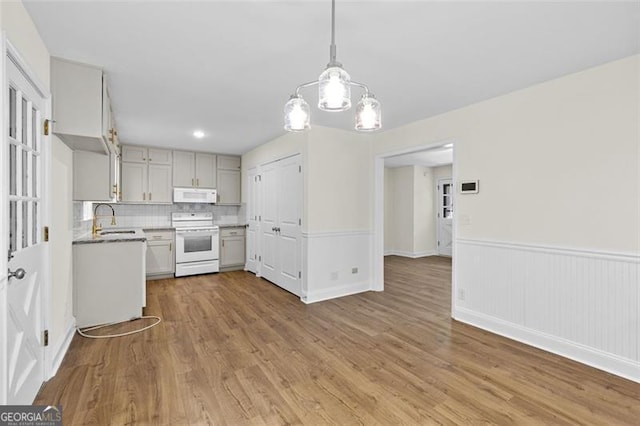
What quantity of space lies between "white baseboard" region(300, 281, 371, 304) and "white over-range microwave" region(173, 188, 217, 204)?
118 inches

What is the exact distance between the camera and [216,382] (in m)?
2.20

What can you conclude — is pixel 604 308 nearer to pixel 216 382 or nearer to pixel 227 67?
pixel 216 382

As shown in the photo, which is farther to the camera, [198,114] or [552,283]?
[198,114]

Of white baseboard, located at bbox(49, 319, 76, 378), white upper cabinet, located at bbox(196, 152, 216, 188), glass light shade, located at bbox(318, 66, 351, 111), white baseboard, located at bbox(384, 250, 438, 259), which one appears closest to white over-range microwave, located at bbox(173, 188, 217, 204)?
white upper cabinet, located at bbox(196, 152, 216, 188)

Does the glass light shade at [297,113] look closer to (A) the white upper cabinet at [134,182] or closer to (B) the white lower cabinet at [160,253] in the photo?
(B) the white lower cabinet at [160,253]

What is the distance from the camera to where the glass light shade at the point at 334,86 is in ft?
4.61

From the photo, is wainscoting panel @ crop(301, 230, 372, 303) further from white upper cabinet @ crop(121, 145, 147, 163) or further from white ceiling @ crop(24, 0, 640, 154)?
white upper cabinet @ crop(121, 145, 147, 163)

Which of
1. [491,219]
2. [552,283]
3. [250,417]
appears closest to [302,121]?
[250,417]

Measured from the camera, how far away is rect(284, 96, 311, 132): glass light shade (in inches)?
68.1

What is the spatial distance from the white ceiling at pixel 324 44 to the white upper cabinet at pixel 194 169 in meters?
2.62

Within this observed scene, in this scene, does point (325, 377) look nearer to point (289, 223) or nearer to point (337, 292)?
point (337, 292)

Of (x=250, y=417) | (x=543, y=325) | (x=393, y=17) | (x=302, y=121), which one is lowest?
Answer: (x=250, y=417)

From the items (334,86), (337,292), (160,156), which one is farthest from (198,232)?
(334,86)

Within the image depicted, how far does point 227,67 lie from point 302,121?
110 centimetres
